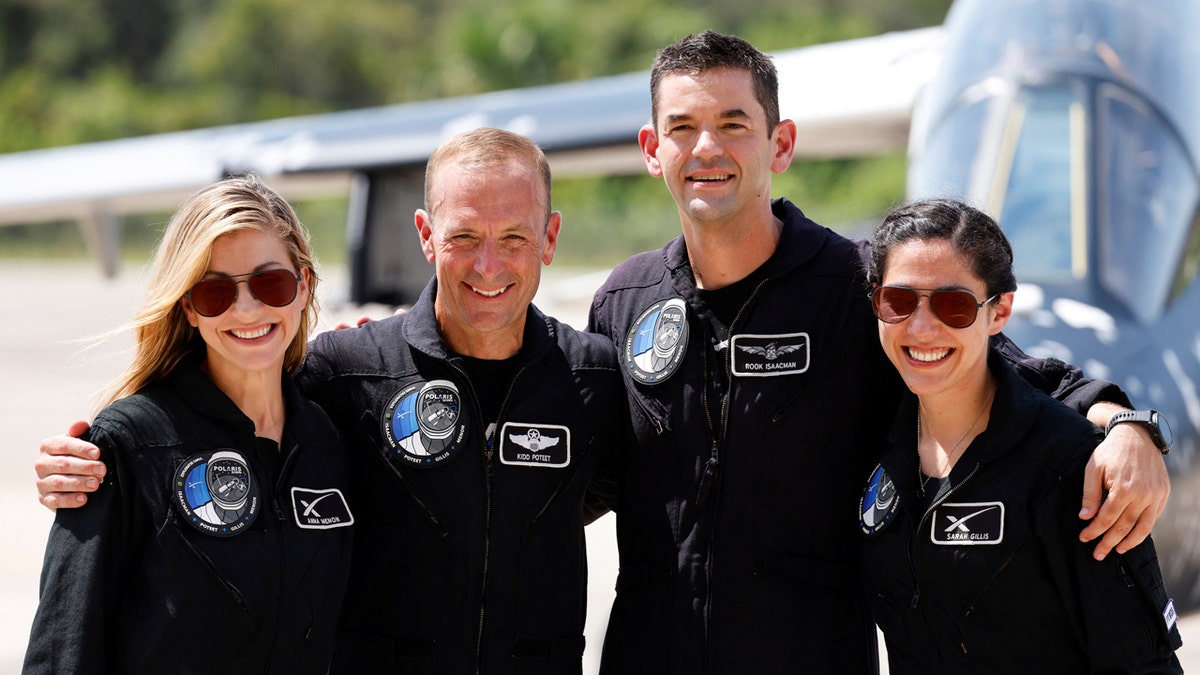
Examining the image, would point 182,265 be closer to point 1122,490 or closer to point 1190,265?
point 1122,490

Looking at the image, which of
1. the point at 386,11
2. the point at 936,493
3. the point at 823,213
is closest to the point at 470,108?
the point at 936,493

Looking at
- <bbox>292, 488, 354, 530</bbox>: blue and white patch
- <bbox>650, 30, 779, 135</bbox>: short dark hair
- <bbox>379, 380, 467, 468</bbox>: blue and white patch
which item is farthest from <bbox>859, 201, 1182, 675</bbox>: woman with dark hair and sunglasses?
<bbox>292, 488, 354, 530</bbox>: blue and white patch

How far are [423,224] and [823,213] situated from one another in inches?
1476

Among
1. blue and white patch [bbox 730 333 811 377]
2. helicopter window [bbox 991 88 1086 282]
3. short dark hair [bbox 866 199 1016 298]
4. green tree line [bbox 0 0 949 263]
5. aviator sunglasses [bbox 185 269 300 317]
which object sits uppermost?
green tree line [bbox 0 0 949 263]

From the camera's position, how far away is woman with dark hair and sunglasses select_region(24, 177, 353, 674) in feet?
9.66

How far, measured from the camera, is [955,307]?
10.5ft

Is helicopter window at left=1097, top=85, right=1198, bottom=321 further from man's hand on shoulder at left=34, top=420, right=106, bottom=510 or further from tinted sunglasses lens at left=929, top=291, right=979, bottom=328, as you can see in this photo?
man's hand on shoulder at left=34, top=420, right=106, bottom=510

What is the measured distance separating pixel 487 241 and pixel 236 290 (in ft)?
2.13

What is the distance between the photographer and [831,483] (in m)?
3.50

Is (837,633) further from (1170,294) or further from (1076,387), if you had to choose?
(1170,294)

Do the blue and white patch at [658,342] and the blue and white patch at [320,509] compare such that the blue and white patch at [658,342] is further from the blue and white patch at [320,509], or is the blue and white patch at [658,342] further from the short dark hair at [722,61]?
the blue and white patch at [320,509]

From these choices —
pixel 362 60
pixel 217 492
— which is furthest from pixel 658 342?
pixel 362 60

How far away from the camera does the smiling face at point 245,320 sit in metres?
3.21

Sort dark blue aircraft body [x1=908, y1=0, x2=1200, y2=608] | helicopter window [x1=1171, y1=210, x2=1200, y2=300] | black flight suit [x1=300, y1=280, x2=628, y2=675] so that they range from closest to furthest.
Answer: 1. black flight suit [x1=300, y1=280, x2=628, y2=675]
2. dark blue aircraft body [x1=908, y1=0, x2=1200, y2=608]
3. helicopter window [x1=1171, y1=210, x2=1200, y2=300]
